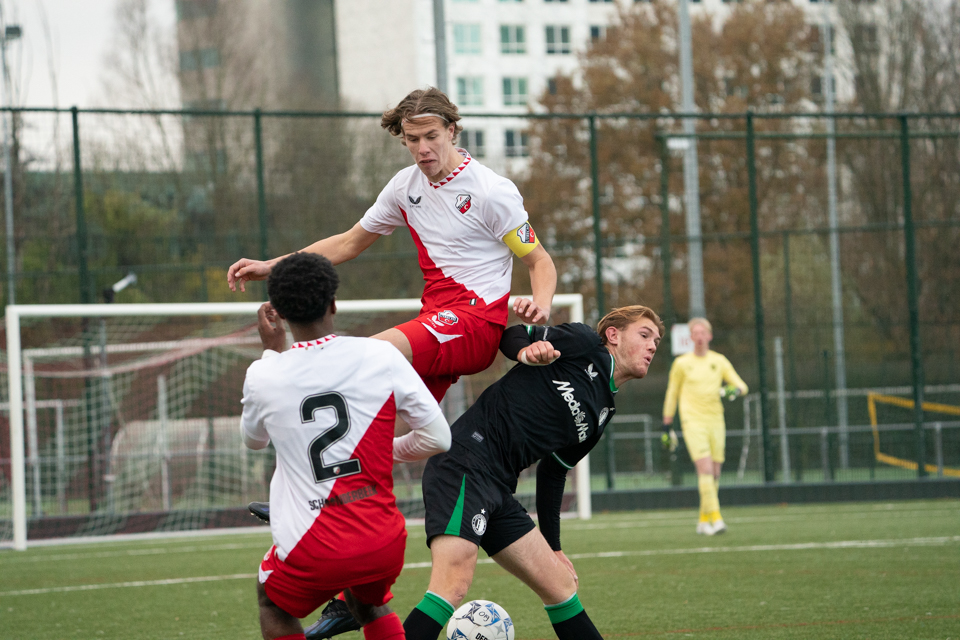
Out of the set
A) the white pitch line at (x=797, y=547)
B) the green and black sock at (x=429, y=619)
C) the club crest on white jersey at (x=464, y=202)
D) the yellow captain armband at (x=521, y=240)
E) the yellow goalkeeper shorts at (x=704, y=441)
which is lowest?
the white pitch line at (x=797, y=547)

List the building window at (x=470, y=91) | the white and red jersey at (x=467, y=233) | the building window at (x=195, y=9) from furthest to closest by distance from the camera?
the building window at (x=470, y=91) → the building window at (x=195, y=9) → the white and red jersey at (x=467, y=233)

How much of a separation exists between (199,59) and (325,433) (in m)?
27.7

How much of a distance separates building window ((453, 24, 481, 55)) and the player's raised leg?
138ft

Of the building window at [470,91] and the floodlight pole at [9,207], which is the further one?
the building window at [470,91]

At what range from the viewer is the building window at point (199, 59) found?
2845 centimetres

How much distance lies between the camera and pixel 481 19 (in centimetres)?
4438

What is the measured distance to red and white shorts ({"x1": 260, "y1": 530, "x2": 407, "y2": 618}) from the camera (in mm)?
3238

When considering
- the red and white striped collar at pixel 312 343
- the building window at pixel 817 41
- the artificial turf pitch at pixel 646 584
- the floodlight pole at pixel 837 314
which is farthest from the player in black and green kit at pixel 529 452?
the building window at pixel 817 41

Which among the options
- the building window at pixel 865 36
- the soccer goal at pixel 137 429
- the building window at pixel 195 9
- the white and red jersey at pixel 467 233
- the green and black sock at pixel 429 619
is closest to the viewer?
the green and black sock at pixel 429 619

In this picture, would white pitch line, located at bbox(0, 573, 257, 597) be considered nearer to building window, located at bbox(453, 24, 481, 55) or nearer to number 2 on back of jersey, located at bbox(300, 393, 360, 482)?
number 2 on back of jersey, located at bbox(300, 393, 360, 482)

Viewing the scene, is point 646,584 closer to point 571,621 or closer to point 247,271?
point 571,621

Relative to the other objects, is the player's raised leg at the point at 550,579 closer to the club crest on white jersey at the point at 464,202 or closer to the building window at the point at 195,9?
the club crest on white jersey at the point at 464,202

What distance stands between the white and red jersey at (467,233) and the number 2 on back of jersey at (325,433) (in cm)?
124

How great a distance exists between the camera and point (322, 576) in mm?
3250
